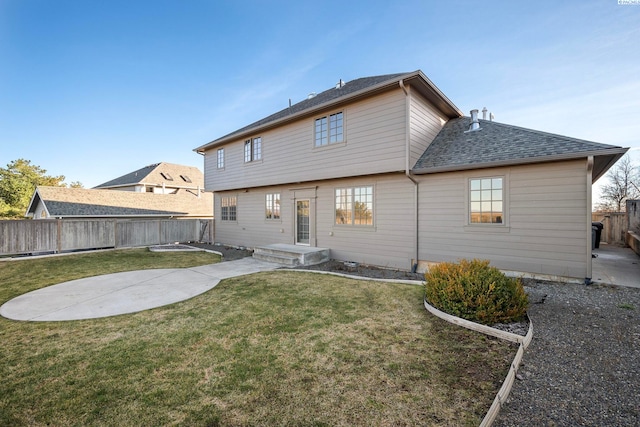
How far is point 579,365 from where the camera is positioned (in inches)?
116

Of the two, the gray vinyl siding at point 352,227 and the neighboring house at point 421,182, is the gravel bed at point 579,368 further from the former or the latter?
the gray vinyl siding at point 352,227

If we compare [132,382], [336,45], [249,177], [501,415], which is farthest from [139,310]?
[336,45]

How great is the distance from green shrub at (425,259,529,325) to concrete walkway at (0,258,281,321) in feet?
16.7

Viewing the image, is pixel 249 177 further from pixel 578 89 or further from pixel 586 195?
pixel 578 89

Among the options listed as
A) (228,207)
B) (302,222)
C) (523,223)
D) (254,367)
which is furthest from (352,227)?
(228,207)

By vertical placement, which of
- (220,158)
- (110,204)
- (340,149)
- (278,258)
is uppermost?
(220,158)

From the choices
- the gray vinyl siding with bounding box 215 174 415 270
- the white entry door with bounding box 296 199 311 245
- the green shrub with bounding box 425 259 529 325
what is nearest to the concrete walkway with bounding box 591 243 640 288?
the green shrub with bounding box 425 259 529 325

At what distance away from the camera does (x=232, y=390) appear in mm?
2596

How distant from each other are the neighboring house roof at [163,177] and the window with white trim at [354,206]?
25464 mm

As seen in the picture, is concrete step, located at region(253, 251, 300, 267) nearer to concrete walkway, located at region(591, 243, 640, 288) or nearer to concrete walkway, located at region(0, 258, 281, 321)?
concrete walkway, located at region(0, 258, 281, 321)

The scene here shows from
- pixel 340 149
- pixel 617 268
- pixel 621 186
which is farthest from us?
pixel 621 186

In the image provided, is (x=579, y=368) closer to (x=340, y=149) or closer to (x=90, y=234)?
(x=340, y=149)

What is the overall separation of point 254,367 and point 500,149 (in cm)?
772

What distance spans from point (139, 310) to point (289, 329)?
3023 millimetres
